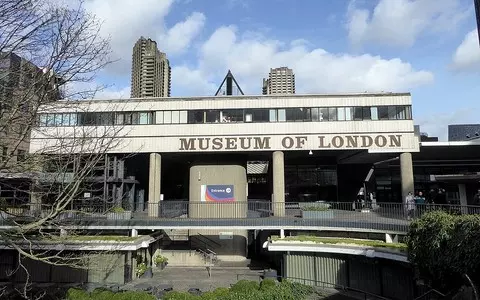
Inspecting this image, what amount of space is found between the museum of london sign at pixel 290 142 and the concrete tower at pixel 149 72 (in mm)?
20864

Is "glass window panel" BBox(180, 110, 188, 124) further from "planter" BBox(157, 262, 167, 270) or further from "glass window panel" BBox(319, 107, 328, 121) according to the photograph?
"planter" BBox(157, 262, 167, 270)

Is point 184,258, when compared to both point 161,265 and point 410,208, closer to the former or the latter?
point 161,265

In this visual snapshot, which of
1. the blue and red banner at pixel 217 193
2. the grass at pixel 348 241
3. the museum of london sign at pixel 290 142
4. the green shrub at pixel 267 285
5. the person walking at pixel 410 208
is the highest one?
the museum of london sign at pixel 290 142

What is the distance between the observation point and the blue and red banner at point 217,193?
30.6 meters

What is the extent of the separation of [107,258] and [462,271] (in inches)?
755

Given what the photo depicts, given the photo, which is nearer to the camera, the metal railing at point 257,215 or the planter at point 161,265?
the metal railing at point 257,215

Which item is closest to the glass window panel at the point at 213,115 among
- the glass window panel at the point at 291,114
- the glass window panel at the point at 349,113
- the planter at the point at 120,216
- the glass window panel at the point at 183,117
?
the glass window panel at the point at 183,117

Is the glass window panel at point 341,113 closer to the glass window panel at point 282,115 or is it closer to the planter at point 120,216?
the glass window panel at point 282,115

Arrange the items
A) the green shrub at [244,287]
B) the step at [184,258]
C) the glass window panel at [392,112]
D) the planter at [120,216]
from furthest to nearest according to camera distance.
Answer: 1. the glass window panel at [392,112]
2. the step at [184,258]
3. the planter at [120,216]
4. the green shrub at [244,287]

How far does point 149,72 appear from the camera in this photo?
5281 cm

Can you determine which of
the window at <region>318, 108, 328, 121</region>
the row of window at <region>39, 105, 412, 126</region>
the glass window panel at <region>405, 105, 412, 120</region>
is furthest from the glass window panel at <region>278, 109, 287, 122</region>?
the glass window panel at <region>405, 105, 412, 120</region>

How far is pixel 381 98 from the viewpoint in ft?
99.6

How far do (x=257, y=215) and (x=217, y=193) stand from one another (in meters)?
4.83

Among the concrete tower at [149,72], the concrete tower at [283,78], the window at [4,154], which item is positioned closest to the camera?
the window at [4,154]
